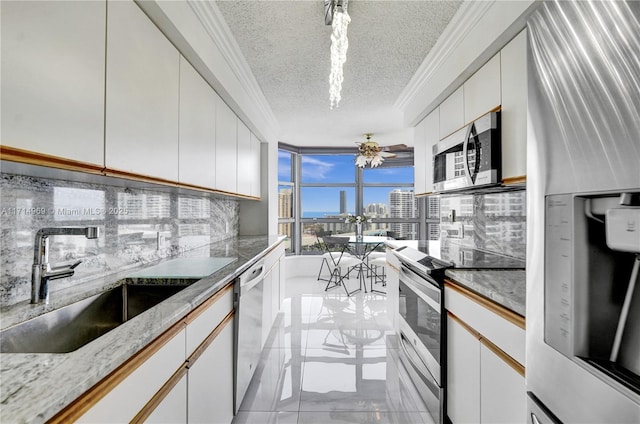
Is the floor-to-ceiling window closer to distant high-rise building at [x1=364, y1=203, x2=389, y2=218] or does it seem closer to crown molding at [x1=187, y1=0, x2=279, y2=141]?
distant high-rise building at [x1=364, y1=203, x2=389, y2=218]

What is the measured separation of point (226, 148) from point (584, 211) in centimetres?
235

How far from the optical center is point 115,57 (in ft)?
3.64

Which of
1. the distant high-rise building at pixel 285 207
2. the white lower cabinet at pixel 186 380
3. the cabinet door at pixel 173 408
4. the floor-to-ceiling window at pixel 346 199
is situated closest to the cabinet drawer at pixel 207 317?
the white lower cabinet at pixel 186 380

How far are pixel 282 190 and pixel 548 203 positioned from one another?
504 centimetres

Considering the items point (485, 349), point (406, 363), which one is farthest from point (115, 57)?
→ point (406, 363)

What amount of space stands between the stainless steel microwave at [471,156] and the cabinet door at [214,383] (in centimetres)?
174

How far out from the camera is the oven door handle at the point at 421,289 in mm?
1671

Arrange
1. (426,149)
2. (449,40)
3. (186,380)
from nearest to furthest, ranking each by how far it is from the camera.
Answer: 1. (186,380)
2. (449,40)
3. (426,149)

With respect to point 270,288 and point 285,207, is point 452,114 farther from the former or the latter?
point 285,207

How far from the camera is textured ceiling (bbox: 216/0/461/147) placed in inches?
71.5

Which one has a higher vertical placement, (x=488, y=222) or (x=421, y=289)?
(x=488, y=222)

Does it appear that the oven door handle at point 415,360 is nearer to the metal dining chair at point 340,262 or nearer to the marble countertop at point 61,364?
the marble countertop at point 61,364

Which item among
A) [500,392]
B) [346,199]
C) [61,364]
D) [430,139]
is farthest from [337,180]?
[61,364]

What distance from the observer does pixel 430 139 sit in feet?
9.38
